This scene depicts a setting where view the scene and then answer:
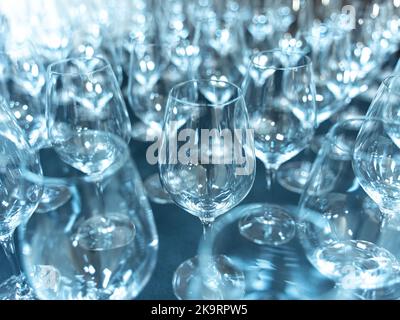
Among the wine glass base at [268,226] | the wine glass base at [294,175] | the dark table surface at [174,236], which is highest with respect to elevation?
the dark table surface at [174,236]

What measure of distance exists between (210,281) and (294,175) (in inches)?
11.0

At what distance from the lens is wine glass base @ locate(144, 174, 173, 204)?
699 millimetres

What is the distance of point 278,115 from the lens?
0.63 meters

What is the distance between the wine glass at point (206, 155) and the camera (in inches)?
18.7

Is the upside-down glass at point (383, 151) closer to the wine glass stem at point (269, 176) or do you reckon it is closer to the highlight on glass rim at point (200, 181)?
the highlight on glass rim at point (200, 181)

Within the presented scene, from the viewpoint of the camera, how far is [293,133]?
2.08ft

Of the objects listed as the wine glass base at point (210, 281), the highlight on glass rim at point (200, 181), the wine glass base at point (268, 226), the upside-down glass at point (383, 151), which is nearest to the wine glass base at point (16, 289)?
the highlight on glass rim at point (200, 181)

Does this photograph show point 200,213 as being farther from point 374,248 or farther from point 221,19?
point 221,19

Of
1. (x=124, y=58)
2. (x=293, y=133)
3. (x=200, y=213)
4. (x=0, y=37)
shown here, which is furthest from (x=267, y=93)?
(x=0, y=37)

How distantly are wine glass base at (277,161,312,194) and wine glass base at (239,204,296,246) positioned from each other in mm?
60

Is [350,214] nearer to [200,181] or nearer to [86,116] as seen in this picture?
[200,181]

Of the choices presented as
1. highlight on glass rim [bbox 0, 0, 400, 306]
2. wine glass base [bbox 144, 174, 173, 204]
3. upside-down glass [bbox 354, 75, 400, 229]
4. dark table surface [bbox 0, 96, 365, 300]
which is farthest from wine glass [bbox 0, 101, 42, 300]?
upside-down glass [bbox 354, 75, 400, 229]

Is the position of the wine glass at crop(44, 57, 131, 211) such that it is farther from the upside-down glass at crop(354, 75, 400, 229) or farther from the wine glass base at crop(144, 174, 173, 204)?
the upside-down glass at crop(354, 75, 400, 229)
